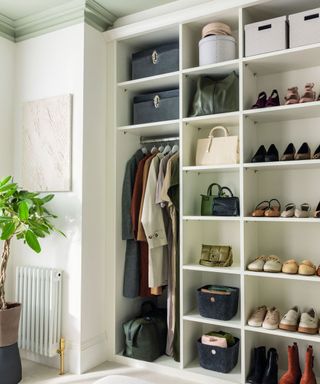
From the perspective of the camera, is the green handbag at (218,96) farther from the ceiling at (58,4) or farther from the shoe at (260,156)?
the ceiling at (58,4)

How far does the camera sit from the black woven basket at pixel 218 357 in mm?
2414

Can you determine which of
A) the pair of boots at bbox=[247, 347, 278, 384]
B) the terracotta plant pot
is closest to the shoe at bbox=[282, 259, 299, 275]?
the pair of boots at bbox=[247, 347, 278, 384]

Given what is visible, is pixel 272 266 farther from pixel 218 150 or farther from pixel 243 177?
pixel 218 150

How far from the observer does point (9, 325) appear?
7.80 ft

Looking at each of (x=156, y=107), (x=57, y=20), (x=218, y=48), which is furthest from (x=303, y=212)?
(x=57, y=20)

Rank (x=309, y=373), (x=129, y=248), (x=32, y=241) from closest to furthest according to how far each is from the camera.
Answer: (x=309, y=373) → (x=32, y=241) → (x=129, y=248)

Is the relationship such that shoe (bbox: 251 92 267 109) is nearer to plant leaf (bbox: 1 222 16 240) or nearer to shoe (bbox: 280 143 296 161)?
shoe (bbox: 280 143 296 161)

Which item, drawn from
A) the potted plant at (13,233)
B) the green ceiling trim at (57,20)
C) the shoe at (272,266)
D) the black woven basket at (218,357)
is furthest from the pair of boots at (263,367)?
the green ceiling trim at (57,20)

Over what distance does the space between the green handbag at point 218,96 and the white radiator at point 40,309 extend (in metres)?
1.55

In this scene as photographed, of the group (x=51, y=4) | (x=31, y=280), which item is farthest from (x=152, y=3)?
(x=31, y=280)

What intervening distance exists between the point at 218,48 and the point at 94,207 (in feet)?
4.60

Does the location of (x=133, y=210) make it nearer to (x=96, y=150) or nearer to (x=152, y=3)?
(x=96, y=150)

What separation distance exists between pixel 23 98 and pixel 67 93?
479 mm

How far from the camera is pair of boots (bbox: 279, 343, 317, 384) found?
2150 mm
